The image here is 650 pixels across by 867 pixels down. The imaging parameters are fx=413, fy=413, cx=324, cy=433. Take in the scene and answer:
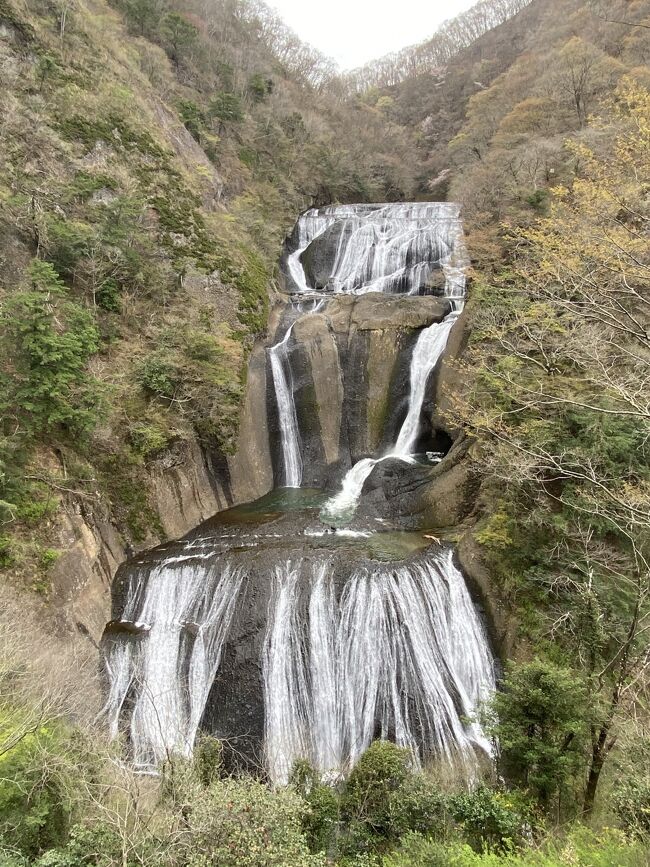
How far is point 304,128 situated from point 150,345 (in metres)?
31.9

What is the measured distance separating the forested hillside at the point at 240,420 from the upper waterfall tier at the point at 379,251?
9.20ft

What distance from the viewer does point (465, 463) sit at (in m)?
13.6

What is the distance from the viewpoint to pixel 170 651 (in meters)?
9.84

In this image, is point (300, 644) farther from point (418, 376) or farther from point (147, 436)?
point (418, 376)

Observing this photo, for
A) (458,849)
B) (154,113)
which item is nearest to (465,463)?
Result: (458,849)

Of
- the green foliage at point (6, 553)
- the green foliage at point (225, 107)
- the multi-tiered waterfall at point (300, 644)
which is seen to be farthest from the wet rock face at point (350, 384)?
the green foliage at point (225, 107)

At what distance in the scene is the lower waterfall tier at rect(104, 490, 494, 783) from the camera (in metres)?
8.78

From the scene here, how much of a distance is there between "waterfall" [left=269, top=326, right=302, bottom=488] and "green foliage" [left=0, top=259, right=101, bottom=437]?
30.0ft

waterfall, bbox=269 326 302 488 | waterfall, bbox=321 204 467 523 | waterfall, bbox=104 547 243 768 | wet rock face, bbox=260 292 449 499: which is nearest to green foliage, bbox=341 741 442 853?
waterfall, bbox=104 547 243 768

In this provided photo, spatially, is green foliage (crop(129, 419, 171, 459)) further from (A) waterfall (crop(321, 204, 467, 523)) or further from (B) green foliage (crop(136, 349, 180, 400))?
(A) waterfall (crop(321, 204, 467, 523))

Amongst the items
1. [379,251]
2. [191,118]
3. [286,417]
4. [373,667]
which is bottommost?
[373,667]

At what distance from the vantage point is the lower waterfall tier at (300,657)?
8781 millimetres

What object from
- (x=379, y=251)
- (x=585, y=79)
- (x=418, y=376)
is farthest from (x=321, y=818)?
(x=585, y=79)

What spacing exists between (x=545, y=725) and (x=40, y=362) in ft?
41.0
